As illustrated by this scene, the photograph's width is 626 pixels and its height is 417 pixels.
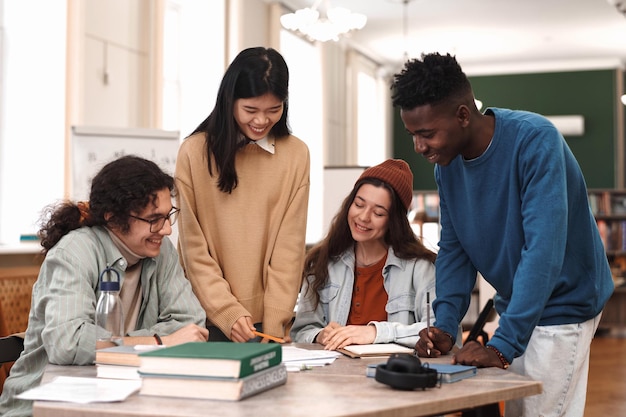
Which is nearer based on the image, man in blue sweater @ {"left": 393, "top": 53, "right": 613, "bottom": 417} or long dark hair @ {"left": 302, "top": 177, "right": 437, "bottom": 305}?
man in blue sweater @ {"left": 393, "top": 53, "right": 613, "bottom": 417}

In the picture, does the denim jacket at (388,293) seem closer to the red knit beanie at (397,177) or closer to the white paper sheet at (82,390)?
the red knit beanie at (397,177)

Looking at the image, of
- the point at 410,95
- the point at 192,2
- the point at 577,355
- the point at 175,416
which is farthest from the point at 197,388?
the point at 192,2

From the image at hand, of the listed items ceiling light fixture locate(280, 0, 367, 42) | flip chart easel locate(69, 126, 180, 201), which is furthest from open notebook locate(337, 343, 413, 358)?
ceiling light fixture locate(280, 0, 367, 42)

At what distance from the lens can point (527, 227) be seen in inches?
71.2

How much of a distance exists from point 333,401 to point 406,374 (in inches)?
7.1

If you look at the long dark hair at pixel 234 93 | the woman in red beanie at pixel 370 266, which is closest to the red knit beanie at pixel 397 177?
the woman in red beanie at pixel 370 266

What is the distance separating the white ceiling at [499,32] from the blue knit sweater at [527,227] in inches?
317

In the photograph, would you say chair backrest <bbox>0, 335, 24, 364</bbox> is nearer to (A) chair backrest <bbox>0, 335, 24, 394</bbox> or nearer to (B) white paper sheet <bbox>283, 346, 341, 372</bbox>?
(A) chair backrest <bbox>0, 335, 24, 394</bbox>

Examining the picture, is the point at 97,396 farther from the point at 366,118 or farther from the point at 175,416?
the point at 366,118

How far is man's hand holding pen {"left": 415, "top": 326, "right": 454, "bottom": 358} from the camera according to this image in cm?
206

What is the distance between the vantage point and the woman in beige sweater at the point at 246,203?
2.49 metres

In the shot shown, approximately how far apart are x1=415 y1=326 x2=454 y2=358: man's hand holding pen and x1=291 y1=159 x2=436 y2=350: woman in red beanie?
1.41ft

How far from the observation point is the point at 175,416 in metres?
1.38

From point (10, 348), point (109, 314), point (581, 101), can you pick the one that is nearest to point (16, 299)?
point (10, 348)
